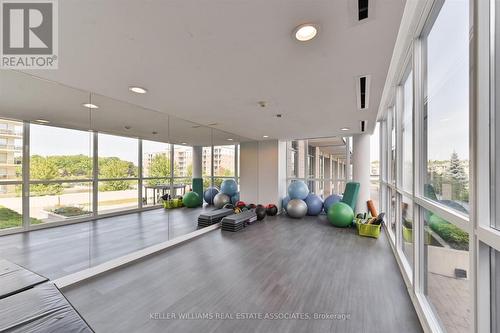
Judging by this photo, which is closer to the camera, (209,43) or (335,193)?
(209,43)

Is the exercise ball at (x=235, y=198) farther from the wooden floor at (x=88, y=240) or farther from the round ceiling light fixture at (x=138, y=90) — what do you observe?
the round ceiling light fixture at (x=138, y=90)

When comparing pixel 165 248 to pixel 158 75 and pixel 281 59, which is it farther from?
pixel 281 59

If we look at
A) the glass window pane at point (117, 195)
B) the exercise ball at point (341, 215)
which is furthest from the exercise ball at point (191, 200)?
the exercise ball at point (341, 215)

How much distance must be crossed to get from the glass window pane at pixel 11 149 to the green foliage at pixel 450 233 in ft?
22.0

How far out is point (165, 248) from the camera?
13.1 feet

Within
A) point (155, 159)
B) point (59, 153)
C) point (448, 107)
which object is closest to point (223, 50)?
point (448, 107)

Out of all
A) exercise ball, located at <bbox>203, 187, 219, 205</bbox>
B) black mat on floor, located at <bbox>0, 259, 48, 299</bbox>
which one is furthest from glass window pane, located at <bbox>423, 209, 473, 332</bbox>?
exercise ball, located at <bbox>203, 187, 219, 205</bbox>

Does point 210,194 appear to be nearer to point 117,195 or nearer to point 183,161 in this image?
point 183,161

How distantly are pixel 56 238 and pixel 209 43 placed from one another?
5.25 metres

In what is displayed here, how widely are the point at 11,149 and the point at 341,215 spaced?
7.64 metres

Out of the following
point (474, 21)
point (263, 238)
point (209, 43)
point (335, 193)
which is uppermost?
point (209, 43)

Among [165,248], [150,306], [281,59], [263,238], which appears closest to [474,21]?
[281,59]

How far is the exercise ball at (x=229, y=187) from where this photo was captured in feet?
23.9

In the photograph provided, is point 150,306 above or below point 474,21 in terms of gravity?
below
